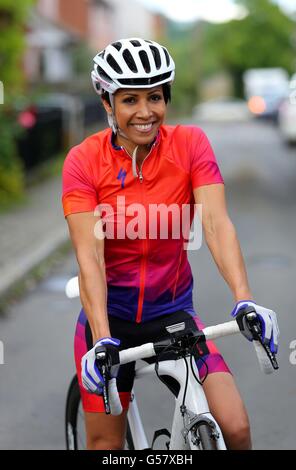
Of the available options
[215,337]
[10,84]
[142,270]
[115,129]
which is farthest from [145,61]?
[10,84]

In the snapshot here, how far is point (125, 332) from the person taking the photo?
4258mm

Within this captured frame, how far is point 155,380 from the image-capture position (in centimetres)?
736

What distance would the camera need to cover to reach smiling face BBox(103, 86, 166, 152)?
4.05 metres

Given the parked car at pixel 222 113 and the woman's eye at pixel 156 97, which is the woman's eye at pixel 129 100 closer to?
the woman's eye at pixel 156 97

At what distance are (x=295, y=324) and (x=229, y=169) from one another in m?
15.0

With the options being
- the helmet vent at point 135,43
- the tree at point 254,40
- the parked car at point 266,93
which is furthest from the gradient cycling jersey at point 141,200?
the tree at point 254,40

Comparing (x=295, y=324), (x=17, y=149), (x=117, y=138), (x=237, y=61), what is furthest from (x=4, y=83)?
(x=237, y=61)

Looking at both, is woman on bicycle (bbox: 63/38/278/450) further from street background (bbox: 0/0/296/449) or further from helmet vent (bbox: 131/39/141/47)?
street background (bbox: 0/0/296/449)

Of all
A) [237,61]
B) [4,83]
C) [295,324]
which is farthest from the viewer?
[237,61]

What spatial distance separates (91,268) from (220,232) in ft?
1.71

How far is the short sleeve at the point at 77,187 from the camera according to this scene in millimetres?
4074

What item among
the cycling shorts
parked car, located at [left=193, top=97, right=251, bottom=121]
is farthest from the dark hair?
parked car, located at [left=193, top=97, right=251, bottom=121]

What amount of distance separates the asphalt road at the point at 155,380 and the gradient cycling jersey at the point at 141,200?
210cm

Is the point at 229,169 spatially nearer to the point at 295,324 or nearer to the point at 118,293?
the point at 295,324
